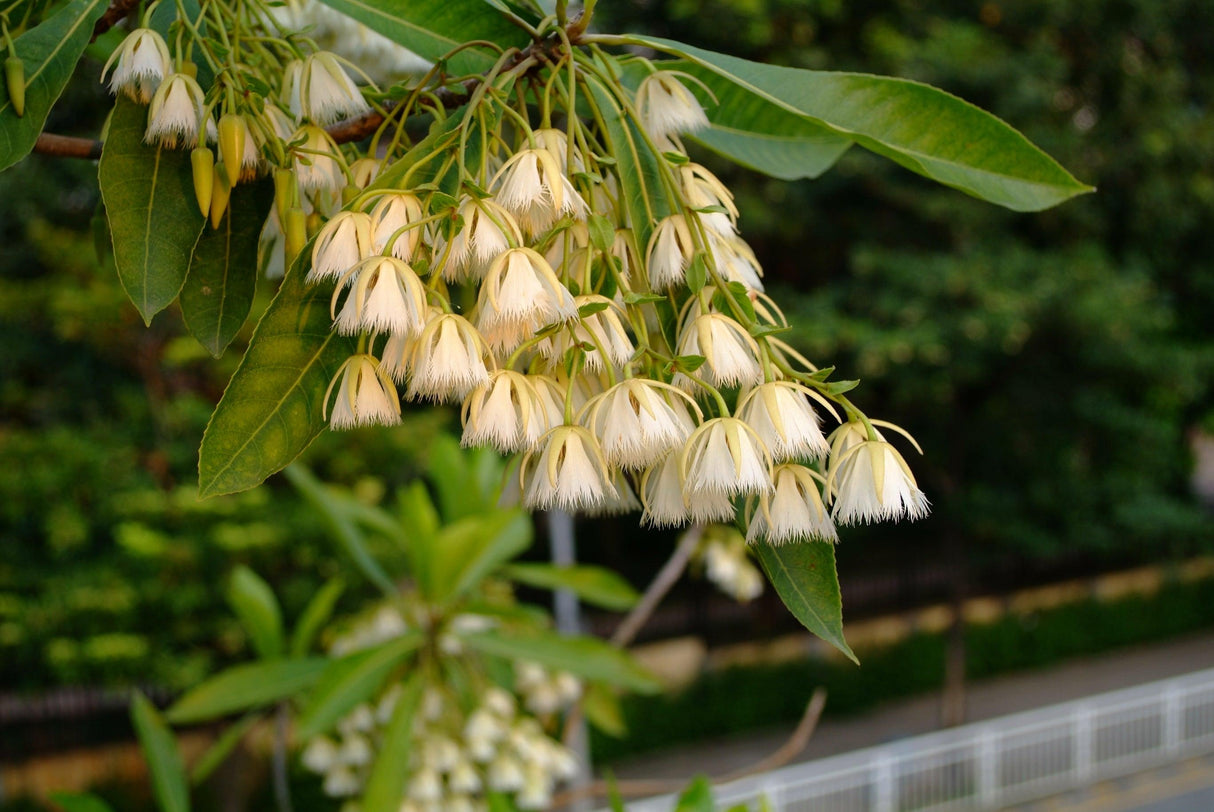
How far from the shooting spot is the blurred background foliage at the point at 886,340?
216 inches

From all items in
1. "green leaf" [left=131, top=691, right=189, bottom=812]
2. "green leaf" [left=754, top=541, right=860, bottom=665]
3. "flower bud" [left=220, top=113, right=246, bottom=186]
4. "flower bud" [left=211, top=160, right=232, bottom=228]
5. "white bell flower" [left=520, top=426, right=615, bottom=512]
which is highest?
"flower bud" [left=220, top=113, right=246, bottom=186]

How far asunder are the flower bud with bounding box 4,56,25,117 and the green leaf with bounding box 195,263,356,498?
1.06 feet

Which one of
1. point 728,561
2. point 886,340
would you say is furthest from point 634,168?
point 886,340

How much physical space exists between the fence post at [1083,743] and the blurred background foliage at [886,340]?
1.38 meters

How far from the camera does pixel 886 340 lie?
685 cm

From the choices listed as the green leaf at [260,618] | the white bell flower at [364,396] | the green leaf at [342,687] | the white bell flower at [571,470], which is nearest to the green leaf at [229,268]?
the white bell flower at [364,396]

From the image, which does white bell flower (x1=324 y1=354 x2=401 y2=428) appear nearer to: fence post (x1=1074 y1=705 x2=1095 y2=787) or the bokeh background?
the bokeh background

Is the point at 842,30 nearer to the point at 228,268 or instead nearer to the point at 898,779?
the point at 898,779

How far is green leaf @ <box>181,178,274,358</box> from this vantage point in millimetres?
855

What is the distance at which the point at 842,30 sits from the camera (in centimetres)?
817

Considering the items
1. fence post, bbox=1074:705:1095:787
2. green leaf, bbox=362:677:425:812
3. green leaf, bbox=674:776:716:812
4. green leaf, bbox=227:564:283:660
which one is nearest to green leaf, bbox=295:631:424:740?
green leaf, bbox=362:677:425:812

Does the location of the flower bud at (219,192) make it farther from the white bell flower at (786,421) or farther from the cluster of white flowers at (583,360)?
the white bell flower at (786,421)

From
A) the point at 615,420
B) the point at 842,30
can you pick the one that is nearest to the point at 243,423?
the point at 615,420

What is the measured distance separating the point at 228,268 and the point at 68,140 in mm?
256
